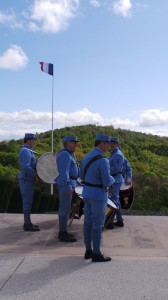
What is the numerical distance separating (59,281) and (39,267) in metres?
0.61

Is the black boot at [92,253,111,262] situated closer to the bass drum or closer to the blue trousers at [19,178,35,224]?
the blue trousers at [19,178,35,224]

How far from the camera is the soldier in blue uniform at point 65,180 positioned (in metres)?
6.71

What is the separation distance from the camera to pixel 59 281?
4.97 meters

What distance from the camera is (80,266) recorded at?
555cm

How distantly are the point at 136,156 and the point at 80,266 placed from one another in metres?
19.8

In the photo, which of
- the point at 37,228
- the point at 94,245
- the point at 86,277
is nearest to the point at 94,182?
the point at 94,245

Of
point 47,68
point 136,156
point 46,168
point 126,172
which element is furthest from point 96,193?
point 136,156

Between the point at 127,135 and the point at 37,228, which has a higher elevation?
the point at 127,135

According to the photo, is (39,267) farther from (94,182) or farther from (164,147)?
(164,147)

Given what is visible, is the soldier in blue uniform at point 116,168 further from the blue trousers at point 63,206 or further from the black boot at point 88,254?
the black boot at point 88,254

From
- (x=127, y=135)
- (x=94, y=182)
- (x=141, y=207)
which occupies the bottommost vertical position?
(x=141, y=207)

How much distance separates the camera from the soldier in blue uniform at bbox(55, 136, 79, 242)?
671 centimetres

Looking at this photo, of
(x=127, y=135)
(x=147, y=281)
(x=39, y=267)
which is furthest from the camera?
(x=127, y=135)

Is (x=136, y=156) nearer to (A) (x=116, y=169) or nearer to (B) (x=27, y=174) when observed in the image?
(A) (x=116, y=169)
